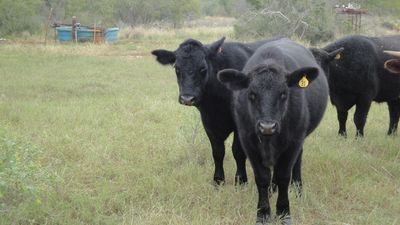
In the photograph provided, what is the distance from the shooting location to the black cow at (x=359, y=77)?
24.8ft

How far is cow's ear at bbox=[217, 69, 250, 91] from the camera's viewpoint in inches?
161

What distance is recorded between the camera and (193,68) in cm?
525

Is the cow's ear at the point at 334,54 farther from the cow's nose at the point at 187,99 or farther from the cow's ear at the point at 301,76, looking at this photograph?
the cow's ear at the point at 301,76

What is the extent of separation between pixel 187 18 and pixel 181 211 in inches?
2038

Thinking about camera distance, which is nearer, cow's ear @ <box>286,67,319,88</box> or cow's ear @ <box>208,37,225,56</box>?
cow's ear @ <box>286,67,319,88</box>

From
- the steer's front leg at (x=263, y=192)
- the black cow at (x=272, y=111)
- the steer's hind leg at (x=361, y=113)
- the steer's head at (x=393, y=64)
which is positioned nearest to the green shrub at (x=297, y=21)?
the steer's hind leg at (x=361, y=113)

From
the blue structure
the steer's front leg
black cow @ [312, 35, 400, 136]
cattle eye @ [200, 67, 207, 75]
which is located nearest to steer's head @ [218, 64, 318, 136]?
the steer's front leg

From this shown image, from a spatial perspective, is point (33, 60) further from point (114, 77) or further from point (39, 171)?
point (39, 171)

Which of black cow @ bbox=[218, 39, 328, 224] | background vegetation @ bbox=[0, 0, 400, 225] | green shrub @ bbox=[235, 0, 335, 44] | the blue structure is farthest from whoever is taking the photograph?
the blue structure

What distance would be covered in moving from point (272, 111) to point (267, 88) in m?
0.20

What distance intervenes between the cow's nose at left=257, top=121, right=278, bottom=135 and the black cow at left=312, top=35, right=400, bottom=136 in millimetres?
3899

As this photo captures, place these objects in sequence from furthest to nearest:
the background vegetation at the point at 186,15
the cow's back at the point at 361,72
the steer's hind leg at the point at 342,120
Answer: the background vegetation at the point at 186,15 → the steer's hind leg at the point at 342,120 → the cow's back at the point at 361,72

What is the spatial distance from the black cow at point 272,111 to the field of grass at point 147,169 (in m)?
0.47

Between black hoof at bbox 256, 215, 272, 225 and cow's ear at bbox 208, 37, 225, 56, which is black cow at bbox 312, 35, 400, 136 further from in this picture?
black hoof at bbox 256, 215, 272, 225
